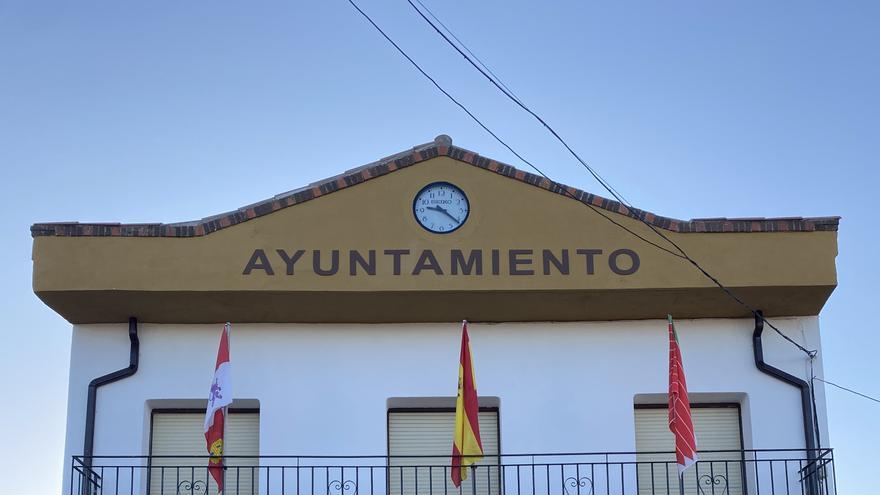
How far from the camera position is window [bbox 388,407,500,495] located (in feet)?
61.0

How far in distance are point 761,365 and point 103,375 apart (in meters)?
8.04

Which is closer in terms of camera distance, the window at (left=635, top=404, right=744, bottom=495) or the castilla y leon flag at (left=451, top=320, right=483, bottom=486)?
the castilla y leon flag at (left=451, top=320, right=483, bottom=486)

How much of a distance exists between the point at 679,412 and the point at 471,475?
2.87 meters

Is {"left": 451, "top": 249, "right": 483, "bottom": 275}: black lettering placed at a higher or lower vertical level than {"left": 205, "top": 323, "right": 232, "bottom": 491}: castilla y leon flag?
higher

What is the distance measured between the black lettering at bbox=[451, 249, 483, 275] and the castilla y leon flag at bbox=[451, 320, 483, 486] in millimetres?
1225

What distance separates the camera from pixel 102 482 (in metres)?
18.3

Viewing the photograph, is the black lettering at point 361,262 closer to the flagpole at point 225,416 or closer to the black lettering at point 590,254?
the flagpole at point 225,416

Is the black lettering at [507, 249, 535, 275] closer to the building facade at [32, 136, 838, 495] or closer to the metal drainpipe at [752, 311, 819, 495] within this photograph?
the building facade at [32, 136, 838, 495]

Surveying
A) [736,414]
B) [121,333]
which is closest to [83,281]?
[121,333]

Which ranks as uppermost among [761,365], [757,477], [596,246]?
[596,246]

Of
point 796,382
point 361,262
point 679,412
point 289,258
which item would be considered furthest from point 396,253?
point 796,382

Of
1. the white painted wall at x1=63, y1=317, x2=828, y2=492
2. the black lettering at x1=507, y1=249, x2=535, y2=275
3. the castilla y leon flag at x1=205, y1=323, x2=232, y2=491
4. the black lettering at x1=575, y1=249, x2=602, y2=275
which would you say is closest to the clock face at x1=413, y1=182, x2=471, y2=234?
the black lettering at x1=507, y1=249, x2=535, y2=275

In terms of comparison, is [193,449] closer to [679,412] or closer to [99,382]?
[99,382]

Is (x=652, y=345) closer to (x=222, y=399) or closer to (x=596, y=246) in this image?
(x=596, y=246)
